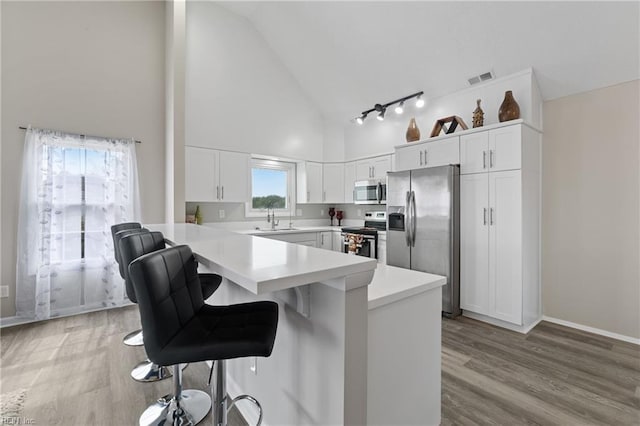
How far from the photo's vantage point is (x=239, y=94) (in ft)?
14.9

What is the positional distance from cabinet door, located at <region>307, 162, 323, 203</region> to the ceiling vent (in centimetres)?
273

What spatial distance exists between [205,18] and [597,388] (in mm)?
Answer: 5779

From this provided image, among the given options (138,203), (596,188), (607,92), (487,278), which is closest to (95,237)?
(138,203)

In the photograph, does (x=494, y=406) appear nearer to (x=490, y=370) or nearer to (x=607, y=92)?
(x=490, y=370)

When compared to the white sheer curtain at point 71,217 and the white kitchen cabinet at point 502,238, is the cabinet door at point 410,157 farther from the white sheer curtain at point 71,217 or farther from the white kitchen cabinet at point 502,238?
the white sheer curtain at point 71,217

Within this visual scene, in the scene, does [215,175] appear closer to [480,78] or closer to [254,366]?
[254,366]

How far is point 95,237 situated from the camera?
11.7 feet

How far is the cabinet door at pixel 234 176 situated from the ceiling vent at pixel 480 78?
3168 mm

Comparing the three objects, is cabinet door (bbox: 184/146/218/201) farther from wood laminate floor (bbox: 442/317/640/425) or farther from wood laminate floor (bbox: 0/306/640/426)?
wood laminate floor (bbox: 442/317/640/425)

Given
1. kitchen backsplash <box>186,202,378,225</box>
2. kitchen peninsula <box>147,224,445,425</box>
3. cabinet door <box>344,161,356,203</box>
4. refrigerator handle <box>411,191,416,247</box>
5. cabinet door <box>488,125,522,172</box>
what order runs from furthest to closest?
cabinet door <box>344,161,356,203</box>
kitchen backsplash <box>186,202,378,225</box>
refrigerator handle <box>411,191,416,247</box>
cabinet door <box>488,125,522,172</box>
kitchen peninsula <box>147,224,445,425</box>

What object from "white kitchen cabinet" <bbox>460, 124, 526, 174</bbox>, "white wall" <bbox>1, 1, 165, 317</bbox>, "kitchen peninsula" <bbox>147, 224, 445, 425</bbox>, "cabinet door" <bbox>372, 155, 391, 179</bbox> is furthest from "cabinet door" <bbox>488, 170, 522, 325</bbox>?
"white wall" <bbox>1, 1, 165, 317</bbox>

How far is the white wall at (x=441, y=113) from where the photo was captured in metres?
3.16

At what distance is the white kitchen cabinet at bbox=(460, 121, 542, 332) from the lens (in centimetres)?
296

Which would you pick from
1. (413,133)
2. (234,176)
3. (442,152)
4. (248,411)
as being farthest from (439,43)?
(248,411)
